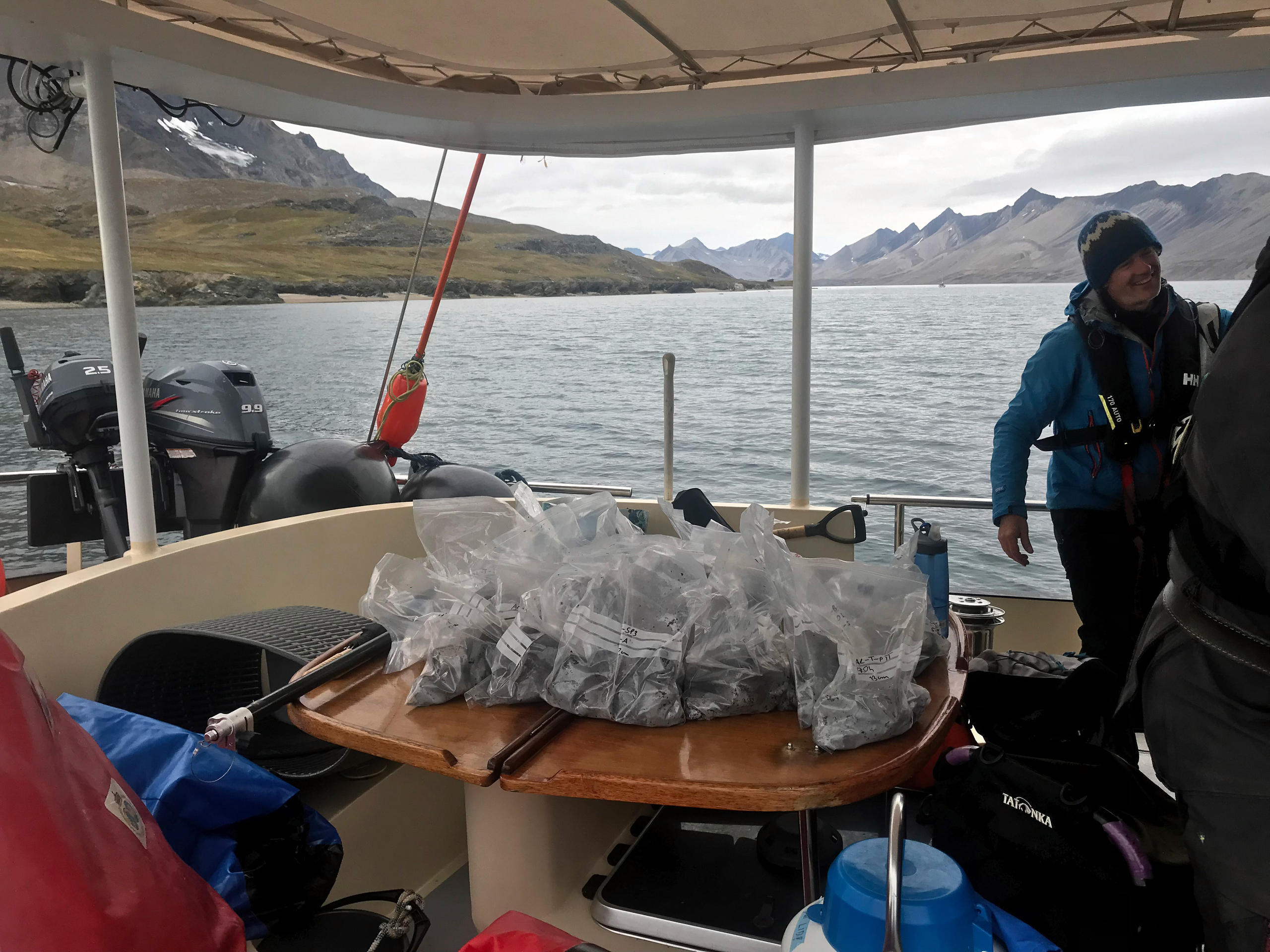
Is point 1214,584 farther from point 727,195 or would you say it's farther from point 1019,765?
point 727,195

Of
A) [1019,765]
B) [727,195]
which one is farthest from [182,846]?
[727,195]

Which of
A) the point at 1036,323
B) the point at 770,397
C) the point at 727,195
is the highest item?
the point at 727,195

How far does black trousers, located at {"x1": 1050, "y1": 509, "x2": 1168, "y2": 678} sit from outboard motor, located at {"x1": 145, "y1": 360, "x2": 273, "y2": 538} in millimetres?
2457

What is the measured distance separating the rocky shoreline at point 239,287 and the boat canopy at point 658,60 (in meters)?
27.3

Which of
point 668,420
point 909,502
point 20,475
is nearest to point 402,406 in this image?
point 668,420

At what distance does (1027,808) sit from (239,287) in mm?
41017

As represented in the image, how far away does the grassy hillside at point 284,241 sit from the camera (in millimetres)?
31406

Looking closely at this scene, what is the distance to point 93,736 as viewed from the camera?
126 cm

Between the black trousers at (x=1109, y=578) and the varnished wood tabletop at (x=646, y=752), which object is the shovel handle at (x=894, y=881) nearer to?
the varnished wood tabletop at (x=646, y=752)

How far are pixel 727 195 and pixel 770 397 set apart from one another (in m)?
22.8

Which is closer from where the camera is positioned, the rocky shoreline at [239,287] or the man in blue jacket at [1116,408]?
the man in blue jacket at [1116,408]

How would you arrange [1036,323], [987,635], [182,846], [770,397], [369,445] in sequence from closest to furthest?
1. [182,846]
2. [987,635]
3. [369,445]
4. [770,397]
5. [1036,323]

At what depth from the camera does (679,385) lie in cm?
3016

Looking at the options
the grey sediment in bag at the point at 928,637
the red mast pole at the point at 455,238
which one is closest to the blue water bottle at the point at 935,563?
the grey sediment in bag at the point at 928,637
